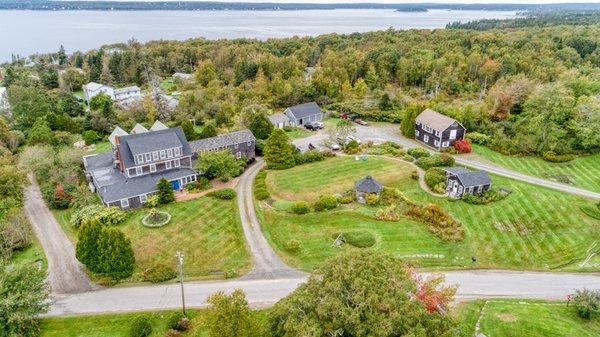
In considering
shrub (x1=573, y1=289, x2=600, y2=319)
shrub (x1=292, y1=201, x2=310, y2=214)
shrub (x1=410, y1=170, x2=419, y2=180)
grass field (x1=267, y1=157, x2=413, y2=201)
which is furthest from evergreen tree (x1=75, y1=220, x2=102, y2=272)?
shrub (x1=573, y1=289, x2=600, y2=319)

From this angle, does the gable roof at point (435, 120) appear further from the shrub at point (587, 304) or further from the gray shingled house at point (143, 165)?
the gray shingled house at point (143, 165)

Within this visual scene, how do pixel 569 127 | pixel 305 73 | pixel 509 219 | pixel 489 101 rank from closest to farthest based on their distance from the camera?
pixel 509 219
pixel 569 127
pixel 489 101
pixel 305 73

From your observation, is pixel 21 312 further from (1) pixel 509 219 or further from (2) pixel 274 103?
(2) pixel 274 103

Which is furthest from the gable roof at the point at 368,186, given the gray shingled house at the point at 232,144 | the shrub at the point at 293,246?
the gray shingled house at the point at 232,144

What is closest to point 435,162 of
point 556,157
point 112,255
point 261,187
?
point 556,157

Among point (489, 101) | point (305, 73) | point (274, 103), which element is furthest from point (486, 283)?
point (305, 73)

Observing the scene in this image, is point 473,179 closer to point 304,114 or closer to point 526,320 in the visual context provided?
point 526,320
